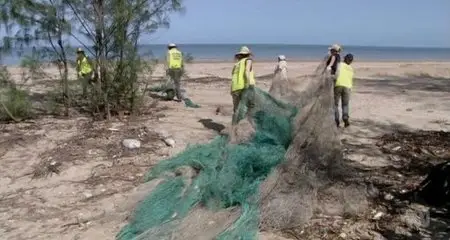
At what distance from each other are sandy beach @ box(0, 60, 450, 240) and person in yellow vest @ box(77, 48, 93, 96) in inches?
23.1

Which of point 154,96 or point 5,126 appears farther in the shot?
point 154,96

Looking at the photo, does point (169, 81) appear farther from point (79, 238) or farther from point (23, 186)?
point (79, 238)

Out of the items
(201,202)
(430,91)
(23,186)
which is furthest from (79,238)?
(430,91)

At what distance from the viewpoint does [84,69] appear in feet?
37.8

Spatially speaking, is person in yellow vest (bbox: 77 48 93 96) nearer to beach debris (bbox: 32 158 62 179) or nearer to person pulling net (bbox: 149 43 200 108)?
person pulling net (bbox: 149 43 200 108)

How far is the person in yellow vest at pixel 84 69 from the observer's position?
11.5 m

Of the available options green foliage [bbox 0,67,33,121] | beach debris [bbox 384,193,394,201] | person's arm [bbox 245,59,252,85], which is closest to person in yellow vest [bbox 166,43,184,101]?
green foliage [bbox 0,67,33,121]

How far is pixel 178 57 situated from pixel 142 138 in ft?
14.5

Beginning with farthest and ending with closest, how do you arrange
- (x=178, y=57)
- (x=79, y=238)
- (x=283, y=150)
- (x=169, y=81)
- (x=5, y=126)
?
(x=169, y=81)
(x=178, y=57)
(x=5, y=126)
(x=283, y=150)
(x=79, y=238)

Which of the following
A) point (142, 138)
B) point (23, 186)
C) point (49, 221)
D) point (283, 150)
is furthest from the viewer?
point (142, 138)

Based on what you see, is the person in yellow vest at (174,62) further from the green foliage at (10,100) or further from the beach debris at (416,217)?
the beach debris at (416,217)

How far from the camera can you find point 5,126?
34.8ft

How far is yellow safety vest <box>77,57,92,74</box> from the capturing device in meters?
11.5

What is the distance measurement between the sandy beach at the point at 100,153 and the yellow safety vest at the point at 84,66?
0.59m
